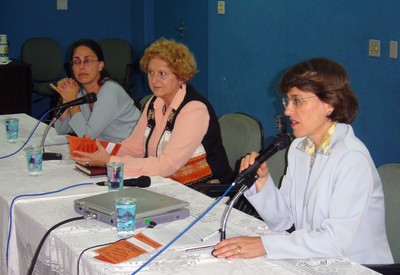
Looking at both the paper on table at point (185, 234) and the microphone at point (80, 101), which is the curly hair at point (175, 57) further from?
the paper on table at point (185, 234)

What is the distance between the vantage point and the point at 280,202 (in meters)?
2.41

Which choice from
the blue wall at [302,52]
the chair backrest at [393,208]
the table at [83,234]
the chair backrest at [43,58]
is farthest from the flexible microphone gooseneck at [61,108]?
the chair backrest at [43,58]

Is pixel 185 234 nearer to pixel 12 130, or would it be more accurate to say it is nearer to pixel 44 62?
pixel 12 130

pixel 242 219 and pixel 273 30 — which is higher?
pixel 273 30

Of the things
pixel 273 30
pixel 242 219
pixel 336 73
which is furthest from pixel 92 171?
pixel 273 30

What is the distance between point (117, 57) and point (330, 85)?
522 cm

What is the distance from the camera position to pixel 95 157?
2.97 m

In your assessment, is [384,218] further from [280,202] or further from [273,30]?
[273,30]

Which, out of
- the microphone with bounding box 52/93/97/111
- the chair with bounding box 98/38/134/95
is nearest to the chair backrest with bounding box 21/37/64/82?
the chair with bounding box 98/38/134/95

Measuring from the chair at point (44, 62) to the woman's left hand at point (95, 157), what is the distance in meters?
4.00

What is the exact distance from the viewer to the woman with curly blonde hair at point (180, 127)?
10.3ft

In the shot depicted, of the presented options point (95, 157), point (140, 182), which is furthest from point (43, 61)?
point (140, 182)

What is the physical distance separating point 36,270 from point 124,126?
1588 mm

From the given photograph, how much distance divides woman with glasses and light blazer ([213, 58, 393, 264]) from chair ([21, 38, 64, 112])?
4.85 metres
